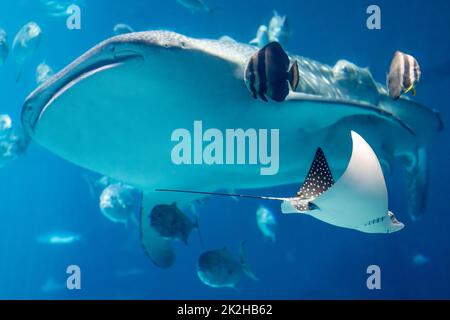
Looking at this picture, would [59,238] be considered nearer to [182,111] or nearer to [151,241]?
[151,241]

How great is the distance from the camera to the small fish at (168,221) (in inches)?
171

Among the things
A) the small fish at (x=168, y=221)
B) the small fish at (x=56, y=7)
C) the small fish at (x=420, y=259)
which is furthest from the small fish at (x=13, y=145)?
the small fish at (x=420, y=259)

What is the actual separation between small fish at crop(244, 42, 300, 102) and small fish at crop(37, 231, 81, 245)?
Result: 1119 cm

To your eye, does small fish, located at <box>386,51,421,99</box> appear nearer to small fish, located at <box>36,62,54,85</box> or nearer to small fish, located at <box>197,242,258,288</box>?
small fish, located at <box>197,242,258,288</box>

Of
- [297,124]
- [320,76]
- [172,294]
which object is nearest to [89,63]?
[297,124]

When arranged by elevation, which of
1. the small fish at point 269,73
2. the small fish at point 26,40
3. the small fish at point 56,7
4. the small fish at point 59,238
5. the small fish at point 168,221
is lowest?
the small fish at point 168,221

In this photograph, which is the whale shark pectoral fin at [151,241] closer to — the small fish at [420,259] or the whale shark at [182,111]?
the whale shark at [182,111]

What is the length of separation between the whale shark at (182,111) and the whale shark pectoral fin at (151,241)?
0.09 metres

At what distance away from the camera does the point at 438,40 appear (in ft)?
31.7

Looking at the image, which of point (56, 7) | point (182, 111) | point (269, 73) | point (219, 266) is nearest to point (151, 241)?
point (219, 266)

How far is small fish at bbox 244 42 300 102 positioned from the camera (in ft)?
8.16

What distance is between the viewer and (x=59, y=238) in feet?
42.1

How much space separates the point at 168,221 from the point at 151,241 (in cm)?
60

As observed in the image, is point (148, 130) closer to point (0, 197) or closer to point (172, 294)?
point (172, 294)
